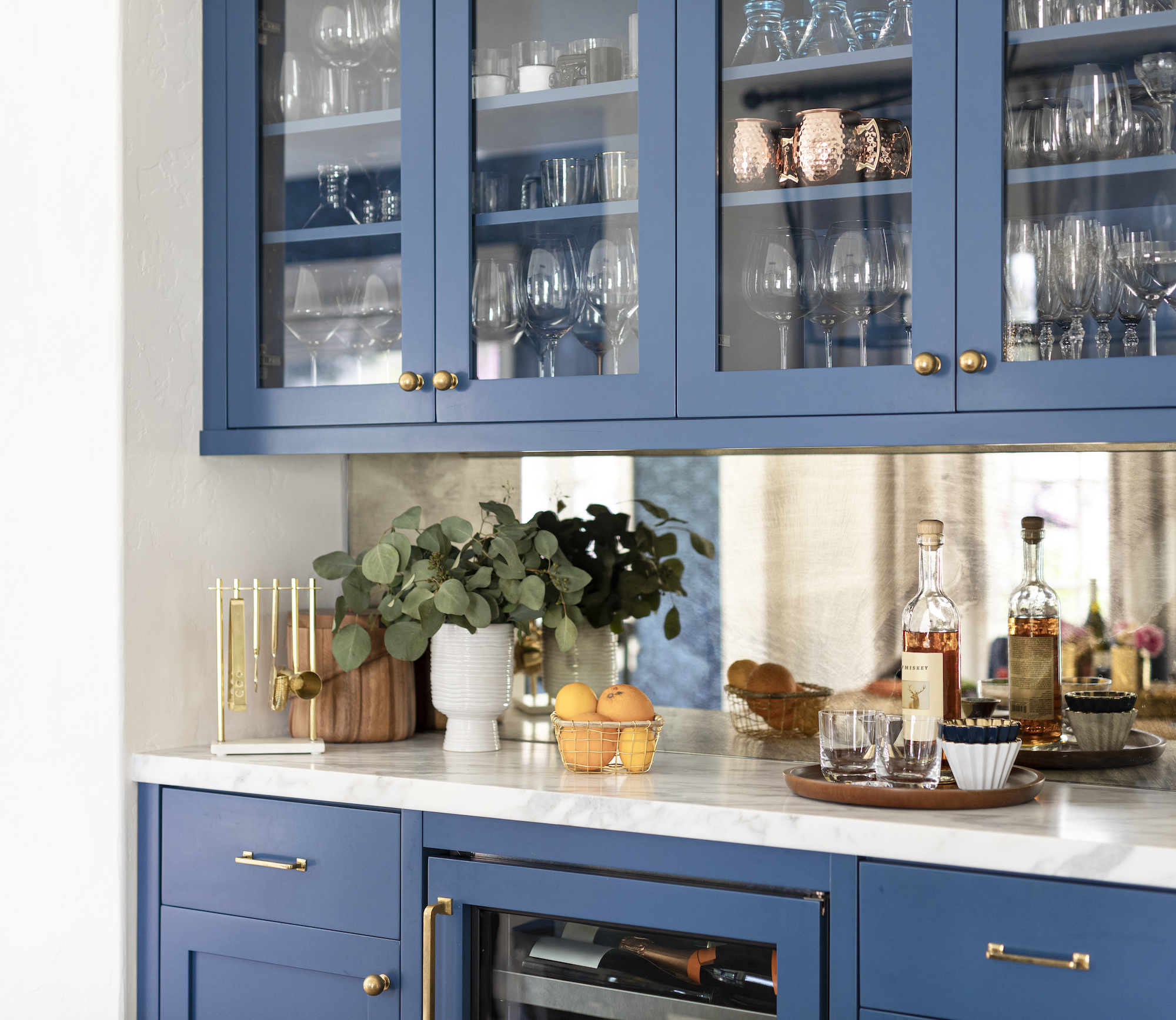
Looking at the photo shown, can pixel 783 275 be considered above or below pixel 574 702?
above

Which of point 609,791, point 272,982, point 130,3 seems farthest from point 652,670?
point 130,3

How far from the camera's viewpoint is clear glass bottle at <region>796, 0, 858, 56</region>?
1732 mm

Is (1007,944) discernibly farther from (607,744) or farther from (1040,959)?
(607,744)

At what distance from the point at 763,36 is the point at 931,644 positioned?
34.9 inches

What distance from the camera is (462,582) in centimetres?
200

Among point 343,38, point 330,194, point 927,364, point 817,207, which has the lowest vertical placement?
point 927,364

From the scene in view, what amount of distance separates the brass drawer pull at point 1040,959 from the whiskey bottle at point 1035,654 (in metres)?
0.48

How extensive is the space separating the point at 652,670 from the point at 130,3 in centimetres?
139

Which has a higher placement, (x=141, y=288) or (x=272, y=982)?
(x=141, y=288)

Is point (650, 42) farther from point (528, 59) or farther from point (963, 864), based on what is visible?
point (963, 864)

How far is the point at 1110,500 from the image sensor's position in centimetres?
189

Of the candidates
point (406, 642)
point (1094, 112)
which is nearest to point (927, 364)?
point (1094, 112)

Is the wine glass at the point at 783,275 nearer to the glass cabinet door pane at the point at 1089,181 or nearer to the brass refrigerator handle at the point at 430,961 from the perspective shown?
the glass cabinet door pane at the point at 1089,181

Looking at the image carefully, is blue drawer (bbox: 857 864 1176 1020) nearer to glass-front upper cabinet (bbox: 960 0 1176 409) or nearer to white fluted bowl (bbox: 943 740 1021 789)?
white fluted bowl (bbox: 943 740 1021 789)
